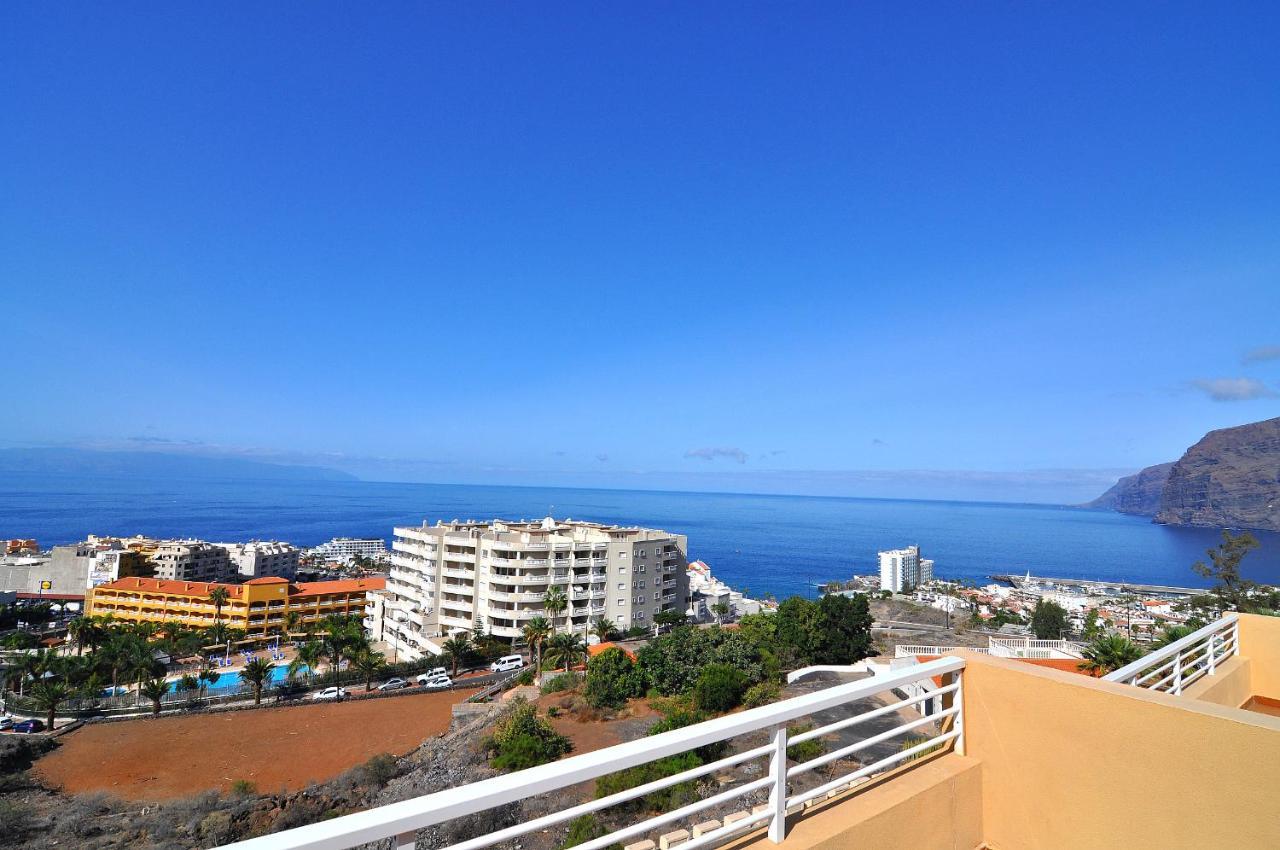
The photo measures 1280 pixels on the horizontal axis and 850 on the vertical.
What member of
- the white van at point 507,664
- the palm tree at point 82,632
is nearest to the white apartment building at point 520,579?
the white van at point 507,664

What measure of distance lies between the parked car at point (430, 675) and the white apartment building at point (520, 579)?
4939 millimetres

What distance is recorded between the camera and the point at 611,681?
781 inches

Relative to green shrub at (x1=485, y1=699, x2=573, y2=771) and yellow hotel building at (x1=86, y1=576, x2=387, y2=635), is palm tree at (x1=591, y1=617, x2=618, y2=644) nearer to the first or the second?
green shrub at (x1=485, y1=699, x2=573, y2=771)

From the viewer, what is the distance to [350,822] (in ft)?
3.91

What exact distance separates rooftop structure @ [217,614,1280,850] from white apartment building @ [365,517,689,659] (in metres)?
38.4

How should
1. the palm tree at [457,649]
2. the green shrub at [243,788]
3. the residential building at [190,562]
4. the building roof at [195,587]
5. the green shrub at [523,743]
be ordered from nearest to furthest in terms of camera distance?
the green shrub at [523,743]
the green shrub at [243,788]
the palm tree at [457,649]
the building roof at [195,587]
the residential building at [190,562]

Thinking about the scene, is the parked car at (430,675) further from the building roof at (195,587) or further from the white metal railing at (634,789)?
the white metal railing at (634,789)

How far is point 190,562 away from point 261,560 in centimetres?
796

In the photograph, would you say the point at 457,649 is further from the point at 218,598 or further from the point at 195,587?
the point at 195,587

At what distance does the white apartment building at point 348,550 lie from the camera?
95000mm

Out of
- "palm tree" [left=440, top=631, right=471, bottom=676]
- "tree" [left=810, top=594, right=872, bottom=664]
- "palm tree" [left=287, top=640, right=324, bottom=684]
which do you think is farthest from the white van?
"tree" [left=810, top=594, right=872, bottom=664]

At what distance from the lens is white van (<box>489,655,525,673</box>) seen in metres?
35.7

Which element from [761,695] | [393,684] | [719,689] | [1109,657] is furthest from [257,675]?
[1109,657]

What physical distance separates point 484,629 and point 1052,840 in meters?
41.4
